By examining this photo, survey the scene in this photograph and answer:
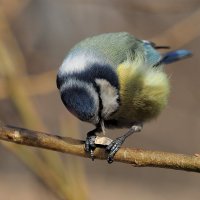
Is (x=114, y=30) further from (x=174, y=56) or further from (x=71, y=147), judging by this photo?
(x=71, y=147)

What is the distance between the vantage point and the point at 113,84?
1765 millimetres

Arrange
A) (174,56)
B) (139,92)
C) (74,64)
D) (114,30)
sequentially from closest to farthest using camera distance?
(74,64) → (139,92) → (174,56) → (114,30)

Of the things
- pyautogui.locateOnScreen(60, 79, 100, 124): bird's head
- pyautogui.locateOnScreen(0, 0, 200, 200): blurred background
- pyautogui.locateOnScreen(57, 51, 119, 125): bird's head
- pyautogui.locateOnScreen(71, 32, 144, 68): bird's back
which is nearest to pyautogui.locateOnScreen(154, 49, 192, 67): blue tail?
pyautogui.locateOnScreen(0, 0, 200, 200): blurred background

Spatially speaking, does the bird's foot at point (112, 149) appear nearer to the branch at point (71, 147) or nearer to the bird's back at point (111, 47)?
the branch at point (71, 147)

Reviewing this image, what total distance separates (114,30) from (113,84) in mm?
1526

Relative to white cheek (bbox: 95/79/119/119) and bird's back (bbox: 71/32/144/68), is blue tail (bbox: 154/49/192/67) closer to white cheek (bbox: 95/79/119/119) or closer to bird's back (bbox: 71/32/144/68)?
bird's back (bbox: 71/32/144/68)

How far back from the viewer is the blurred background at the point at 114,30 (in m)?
2.17

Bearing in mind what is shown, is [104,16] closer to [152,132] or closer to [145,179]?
[152,132]

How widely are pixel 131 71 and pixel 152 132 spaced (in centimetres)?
170

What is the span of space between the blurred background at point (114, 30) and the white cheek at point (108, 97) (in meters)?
0.30

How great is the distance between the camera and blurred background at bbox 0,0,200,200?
85.3 inches

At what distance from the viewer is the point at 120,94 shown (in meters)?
1.78

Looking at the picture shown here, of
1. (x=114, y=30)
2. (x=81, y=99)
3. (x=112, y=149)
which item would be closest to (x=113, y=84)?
(x=81, y=99)

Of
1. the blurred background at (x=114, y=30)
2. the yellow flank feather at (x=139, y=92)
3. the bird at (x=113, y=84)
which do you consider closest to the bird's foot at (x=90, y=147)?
the bird at (x=113, y=84)
